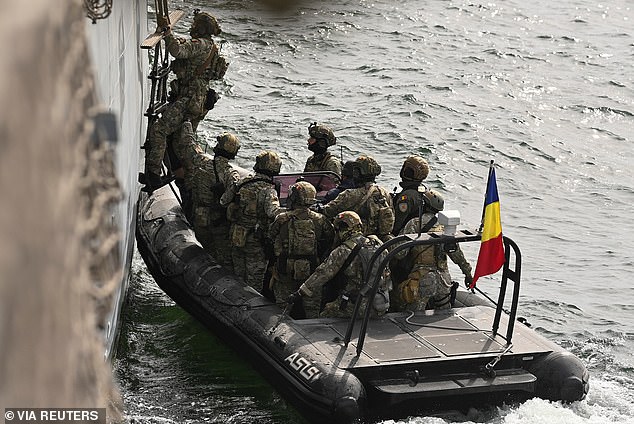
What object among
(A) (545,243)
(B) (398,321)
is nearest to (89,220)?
(B) (398,321)

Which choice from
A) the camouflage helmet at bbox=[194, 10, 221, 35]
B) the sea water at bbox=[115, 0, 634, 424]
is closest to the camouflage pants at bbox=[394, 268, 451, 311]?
the sea water at bbox=[115, 0, 634, 424]

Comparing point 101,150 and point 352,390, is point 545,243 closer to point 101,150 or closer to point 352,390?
point 352,390

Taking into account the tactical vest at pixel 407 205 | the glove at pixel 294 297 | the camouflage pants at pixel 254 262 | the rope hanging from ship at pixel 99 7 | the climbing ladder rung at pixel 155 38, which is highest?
the rope hanging from ship at pixel 99 7

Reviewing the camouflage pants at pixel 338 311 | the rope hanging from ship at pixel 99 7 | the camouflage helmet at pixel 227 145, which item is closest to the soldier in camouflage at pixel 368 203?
the camouflage pants at pixel 338 311

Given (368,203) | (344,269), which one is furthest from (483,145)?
(344,269)

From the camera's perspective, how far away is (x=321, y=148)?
428 inches

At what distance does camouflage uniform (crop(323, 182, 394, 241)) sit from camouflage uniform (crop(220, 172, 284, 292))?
0.82 meters

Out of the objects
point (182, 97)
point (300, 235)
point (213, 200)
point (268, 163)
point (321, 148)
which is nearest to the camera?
point (300, 235)

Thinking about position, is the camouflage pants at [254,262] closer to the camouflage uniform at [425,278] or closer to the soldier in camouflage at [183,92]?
the camouflage uniform at [425,278]

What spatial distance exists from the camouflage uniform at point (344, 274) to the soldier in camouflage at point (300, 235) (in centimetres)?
24

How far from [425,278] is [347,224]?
92 centimetres

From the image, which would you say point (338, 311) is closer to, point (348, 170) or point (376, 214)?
point (376, 214)

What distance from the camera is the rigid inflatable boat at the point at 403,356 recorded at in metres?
7.55

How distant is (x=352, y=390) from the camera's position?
7426 millimetres
